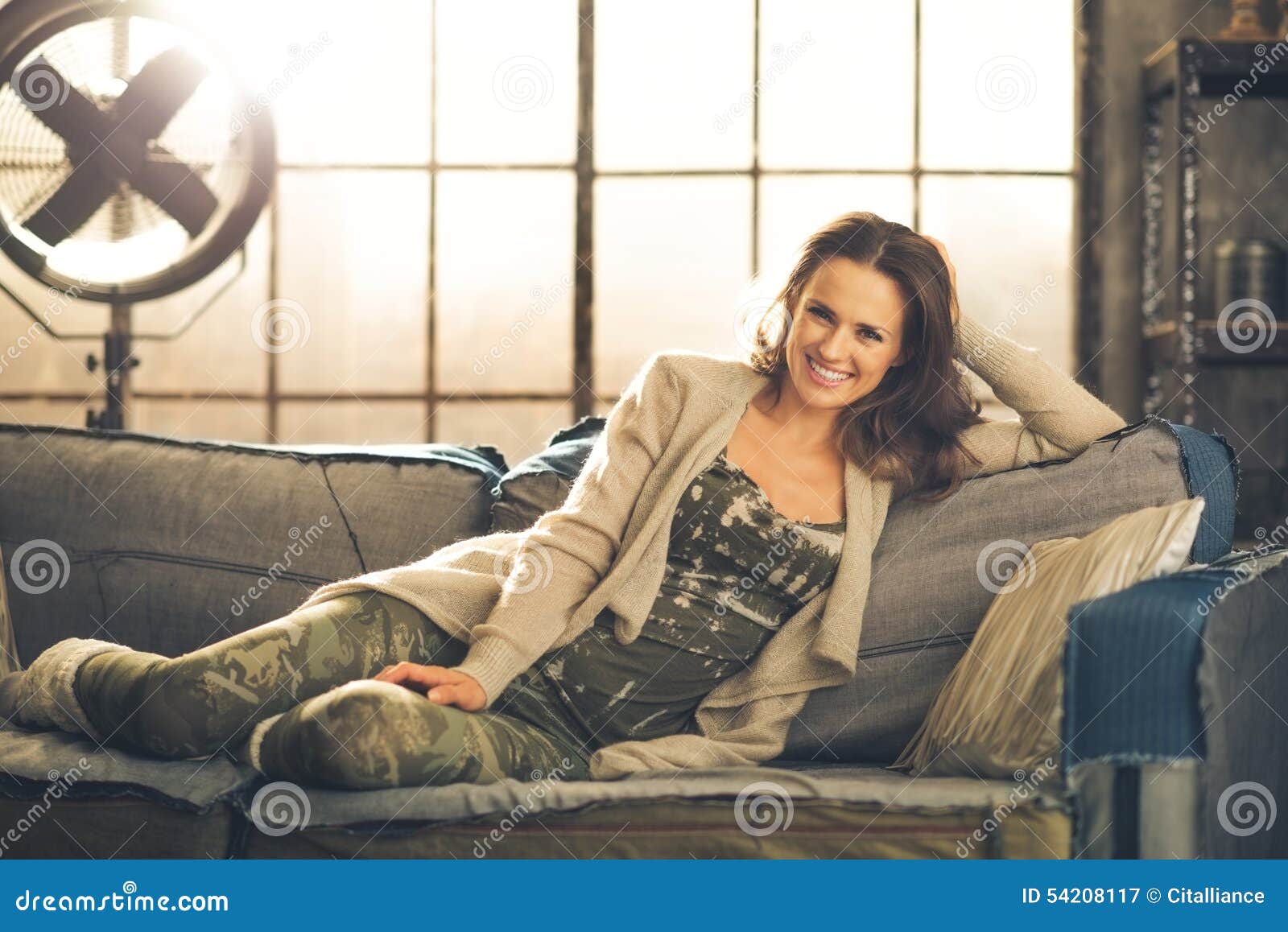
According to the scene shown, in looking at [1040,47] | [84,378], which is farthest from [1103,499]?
[84,378]

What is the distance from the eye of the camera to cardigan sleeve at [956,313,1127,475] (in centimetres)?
176

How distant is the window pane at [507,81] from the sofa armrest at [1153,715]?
6.93ft

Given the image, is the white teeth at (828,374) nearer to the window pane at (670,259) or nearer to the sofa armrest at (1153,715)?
the sofa armrest at (1153,715)

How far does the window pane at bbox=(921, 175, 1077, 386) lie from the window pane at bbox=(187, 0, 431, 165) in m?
1.24

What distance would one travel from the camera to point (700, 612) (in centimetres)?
167

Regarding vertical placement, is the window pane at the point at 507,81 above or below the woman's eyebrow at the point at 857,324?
above

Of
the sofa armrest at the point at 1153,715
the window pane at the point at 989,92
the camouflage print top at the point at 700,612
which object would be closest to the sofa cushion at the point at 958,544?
the camouflage print top at the point at 700,612

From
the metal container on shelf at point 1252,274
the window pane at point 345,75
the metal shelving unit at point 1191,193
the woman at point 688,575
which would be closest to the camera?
the woman at point 688,575

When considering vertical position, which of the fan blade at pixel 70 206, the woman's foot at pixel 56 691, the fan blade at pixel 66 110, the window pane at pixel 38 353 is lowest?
the woman's foot at pixel 56 691

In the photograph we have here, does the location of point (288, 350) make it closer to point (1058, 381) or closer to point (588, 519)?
point (588, 519)

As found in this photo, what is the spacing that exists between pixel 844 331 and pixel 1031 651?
1.46 feet

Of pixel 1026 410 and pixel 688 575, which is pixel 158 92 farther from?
pixel 1026 410

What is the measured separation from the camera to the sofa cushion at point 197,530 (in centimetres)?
196

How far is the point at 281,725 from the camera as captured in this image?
1.44 meters
